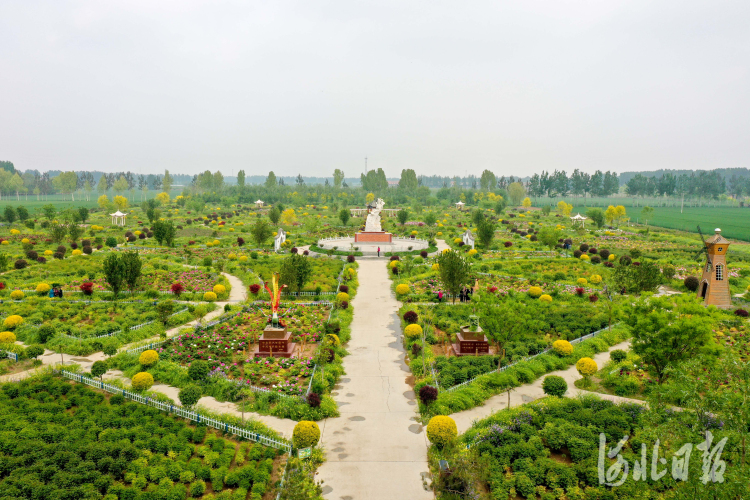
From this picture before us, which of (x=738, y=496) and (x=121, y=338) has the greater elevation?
(x=738, y=496)

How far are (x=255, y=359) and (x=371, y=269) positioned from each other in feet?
76.6

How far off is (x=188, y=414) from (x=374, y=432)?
22.4 ft

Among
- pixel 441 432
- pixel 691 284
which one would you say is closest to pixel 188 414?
pixel 441 432

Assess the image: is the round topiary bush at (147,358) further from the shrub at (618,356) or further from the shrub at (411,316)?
the shrub at (618,356)

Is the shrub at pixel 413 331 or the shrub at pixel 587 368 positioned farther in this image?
the shrub at pixel 413 331

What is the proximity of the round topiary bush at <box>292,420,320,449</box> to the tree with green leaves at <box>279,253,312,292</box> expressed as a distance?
17.8 m

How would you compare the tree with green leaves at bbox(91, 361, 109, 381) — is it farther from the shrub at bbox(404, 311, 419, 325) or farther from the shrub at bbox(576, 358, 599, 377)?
the shrub at bbox(576, 358, 599, 377)

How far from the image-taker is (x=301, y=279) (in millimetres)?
33406

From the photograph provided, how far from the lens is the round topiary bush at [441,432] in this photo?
1450 cm

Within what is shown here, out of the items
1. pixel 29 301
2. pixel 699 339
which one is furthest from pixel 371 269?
pixel 699 339

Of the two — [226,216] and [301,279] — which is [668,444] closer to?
[301,279]

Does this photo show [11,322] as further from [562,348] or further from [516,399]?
[562,348]

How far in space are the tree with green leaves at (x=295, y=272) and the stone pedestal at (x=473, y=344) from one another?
43.8 feet

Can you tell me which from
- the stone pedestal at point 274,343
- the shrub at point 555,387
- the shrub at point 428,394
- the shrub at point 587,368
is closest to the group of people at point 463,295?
the stone pedestal at point 274,343
